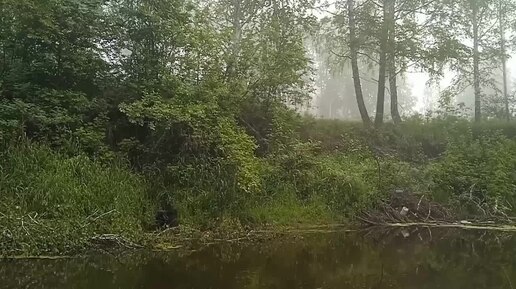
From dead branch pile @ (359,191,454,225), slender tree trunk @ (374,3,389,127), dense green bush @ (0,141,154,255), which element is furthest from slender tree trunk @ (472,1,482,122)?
dense green bush @ (0,141,154,255)

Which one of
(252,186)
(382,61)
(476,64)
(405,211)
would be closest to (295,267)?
(252,186)

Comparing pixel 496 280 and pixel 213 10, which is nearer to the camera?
pixel 496 280

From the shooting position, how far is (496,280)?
7062 millimetres

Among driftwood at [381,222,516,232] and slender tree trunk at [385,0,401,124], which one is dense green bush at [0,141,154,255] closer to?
driftwood at [381,222,516,232]

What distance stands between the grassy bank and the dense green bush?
0.8 inches

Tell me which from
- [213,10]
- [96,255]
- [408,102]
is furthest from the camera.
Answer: [408,102]

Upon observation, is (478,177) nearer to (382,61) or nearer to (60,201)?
(382,61)

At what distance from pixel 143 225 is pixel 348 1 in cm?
1291

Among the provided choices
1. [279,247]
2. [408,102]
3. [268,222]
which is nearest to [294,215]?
[268,222]

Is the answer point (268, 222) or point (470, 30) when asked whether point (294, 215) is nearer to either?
point (268, 222)

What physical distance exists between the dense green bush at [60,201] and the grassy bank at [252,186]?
0.06 feet

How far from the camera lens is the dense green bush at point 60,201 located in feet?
26.5

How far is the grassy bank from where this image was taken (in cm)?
878

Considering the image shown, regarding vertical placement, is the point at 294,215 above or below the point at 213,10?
below
